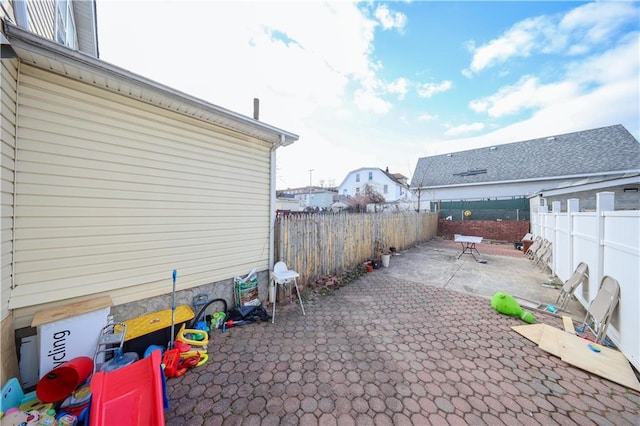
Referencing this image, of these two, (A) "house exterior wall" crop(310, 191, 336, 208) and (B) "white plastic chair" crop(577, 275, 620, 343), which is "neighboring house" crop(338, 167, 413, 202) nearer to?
(A) "house exterior wall" crop(310, 191, 336, 208)

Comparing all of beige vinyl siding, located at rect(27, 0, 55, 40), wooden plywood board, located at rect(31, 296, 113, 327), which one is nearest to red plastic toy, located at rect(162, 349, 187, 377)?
wooden plywood board, located at rect(31, 296, 113, 327)

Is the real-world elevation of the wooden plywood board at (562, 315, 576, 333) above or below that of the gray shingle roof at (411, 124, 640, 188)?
below

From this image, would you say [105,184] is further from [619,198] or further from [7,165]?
[619,198]

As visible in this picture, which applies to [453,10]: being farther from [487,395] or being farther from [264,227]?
[487,395]

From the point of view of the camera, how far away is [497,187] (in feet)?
56.7

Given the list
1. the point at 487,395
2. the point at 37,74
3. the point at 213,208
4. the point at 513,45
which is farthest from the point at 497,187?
the point at 37,74

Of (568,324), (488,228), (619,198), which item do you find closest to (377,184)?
(488,228)

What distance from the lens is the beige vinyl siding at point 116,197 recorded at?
2150 millimetres

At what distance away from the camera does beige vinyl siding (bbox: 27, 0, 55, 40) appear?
7.99 ft

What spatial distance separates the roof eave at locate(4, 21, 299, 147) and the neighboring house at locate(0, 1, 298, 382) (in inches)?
0.4

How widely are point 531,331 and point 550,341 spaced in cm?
29

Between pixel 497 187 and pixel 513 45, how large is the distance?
1438 centimetres

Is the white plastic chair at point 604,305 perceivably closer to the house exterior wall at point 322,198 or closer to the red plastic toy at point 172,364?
the red plastic toy at point 172,364

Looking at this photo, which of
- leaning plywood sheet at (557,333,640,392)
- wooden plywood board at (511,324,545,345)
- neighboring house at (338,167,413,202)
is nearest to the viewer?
leaning plywood sheet at (557,333,640,392)
